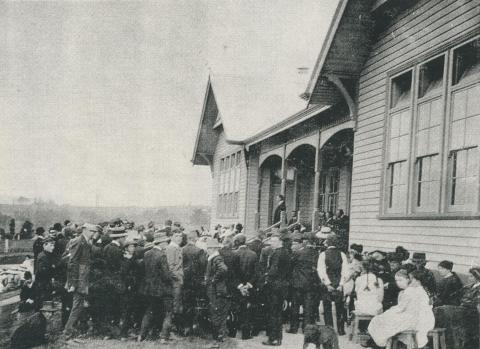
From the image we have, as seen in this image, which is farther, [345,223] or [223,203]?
[223,203]

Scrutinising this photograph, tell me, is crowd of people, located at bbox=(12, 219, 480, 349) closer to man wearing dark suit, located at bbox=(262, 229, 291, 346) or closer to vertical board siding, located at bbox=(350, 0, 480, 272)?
man wearing dark suit, located at bbox=(262, 229, 291, 346)

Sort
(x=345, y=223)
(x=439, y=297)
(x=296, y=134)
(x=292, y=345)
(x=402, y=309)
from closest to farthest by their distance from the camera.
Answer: (x=402, y=309)
(x=439, y=297)
(x=292, y=345)
(x=345, y=223)
(x=296, y=134)

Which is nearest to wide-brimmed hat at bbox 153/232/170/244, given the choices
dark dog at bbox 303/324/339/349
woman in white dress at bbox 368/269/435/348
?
dark dog at bbox 303/324/339/349

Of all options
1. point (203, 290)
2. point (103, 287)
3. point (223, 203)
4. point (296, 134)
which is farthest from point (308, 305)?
point (223, 203)

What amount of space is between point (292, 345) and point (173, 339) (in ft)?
7.04

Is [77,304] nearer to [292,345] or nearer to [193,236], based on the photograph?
[193,236]

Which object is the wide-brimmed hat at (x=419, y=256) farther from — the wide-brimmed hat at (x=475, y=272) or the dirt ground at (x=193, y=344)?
the dirt ground at (x=193, y=344)

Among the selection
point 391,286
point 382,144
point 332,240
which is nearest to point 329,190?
point 382,144

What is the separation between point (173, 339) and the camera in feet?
31.4

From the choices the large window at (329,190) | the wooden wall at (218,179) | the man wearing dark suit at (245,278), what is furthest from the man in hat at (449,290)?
the wooden wall at (218,179)

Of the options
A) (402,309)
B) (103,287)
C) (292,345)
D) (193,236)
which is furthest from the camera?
(193,236)

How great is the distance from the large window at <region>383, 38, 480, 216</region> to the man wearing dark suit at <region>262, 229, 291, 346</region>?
2621 millimetres

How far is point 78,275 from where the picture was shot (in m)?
9.43

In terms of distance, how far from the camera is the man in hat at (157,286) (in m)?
9.30
